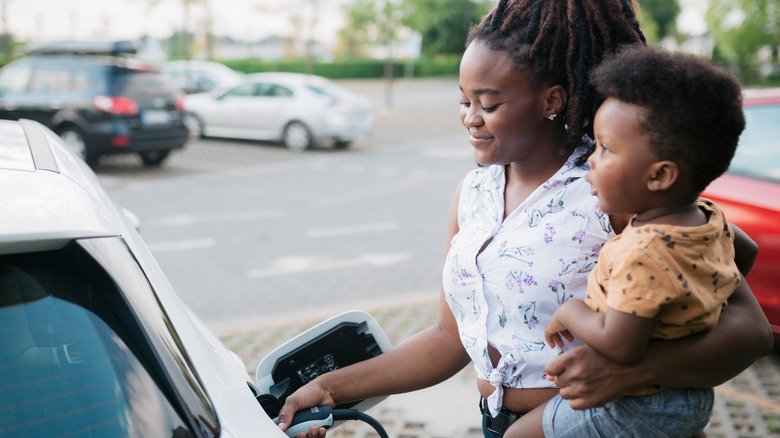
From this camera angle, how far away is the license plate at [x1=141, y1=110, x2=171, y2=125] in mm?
11852

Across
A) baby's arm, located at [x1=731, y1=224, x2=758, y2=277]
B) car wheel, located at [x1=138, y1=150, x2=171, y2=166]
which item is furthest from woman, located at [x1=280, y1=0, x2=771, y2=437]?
car wheel, located at [x1=138, y1=150, x2=171, y2=166]

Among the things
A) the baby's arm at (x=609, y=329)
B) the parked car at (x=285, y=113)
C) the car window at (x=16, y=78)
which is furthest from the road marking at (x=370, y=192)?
the baby's arm at (x=609, y=329)

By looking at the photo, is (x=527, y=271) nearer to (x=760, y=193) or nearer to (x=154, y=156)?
(x=760, y=193)

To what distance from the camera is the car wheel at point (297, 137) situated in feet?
49.8

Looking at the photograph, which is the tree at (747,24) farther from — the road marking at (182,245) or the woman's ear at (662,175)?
the woman's ear at (662,175)

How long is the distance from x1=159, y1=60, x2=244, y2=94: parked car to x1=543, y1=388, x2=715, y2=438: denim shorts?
23.0 metres

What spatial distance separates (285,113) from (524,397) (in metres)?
14.2

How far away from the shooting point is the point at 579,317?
1.42 metres

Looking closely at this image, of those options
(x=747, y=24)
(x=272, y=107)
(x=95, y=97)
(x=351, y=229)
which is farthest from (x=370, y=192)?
(x=747, y=24)

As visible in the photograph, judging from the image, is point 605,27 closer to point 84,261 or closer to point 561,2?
point 561,2

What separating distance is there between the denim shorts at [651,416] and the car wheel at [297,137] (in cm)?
1394

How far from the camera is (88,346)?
1394 mm

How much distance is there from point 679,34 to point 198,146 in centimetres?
5322

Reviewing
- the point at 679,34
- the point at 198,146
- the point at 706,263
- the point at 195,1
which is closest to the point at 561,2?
the point at 706,263
